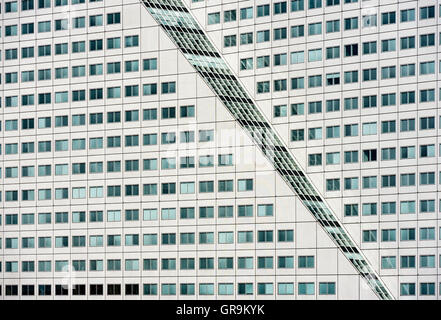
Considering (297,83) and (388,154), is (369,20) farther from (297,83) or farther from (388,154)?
(388,154)

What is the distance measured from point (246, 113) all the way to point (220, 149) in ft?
9.50

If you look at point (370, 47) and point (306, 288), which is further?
point (306, 288)

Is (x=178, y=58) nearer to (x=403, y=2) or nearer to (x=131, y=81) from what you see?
(x=131, y=81)

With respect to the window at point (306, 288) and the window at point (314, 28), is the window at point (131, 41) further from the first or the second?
the window at point (306, 288)

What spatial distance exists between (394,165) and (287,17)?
38.5ft

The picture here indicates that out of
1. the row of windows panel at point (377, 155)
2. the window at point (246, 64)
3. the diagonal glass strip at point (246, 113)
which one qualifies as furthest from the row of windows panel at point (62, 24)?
the row of windows panel at point (377, 155)

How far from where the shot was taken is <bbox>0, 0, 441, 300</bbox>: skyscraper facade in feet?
172

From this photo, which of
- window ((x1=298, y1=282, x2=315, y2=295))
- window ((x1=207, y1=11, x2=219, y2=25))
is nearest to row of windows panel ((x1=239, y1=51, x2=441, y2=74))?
window ((x1=207, y1=11, x2=219, y2=25))

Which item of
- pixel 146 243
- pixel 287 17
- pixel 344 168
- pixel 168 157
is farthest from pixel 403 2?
pixel 146 243

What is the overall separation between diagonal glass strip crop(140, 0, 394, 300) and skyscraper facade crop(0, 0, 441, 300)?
91 millimetres

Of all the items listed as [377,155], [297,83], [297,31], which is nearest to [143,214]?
[297,83]

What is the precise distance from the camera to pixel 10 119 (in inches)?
2434

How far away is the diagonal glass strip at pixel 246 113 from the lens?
53125mm

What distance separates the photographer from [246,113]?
55.8m
